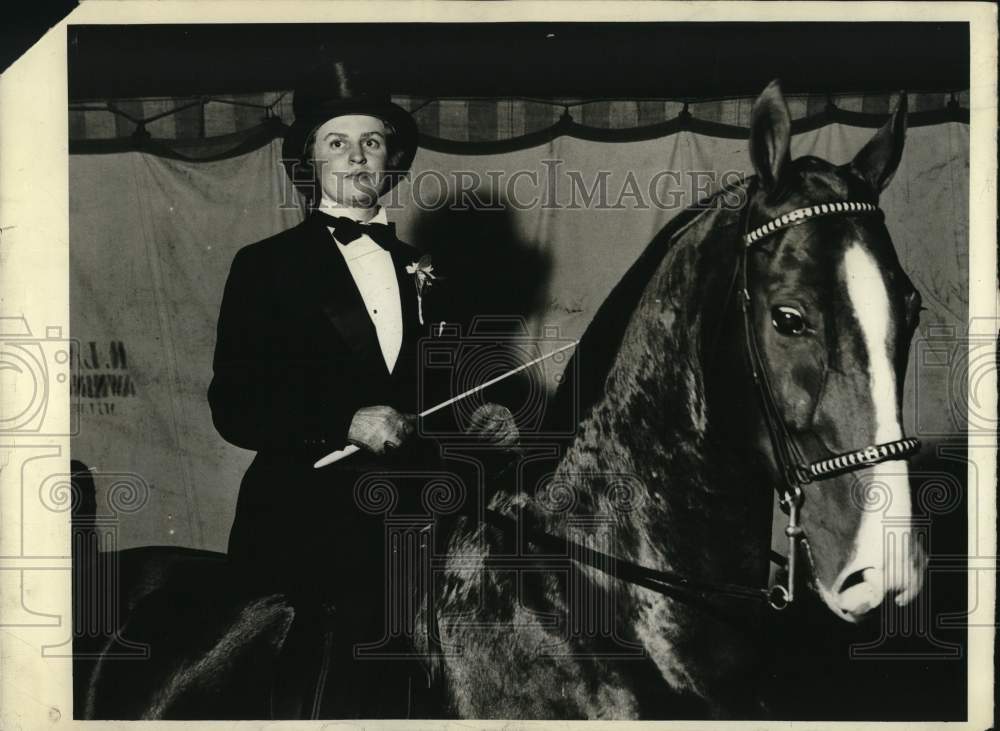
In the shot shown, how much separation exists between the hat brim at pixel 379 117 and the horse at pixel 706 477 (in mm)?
1030

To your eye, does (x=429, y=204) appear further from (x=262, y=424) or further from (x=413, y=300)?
(x=262, y=424)

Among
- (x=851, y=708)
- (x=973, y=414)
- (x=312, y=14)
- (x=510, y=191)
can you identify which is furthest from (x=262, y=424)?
(x=973, y=414)

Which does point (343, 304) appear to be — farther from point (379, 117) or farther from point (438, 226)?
point (379, 117)

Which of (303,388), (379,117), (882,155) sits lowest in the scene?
(303,388)

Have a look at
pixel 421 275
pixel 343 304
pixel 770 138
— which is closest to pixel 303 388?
pixel 343 304

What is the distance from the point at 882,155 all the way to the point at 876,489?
1.24 metres

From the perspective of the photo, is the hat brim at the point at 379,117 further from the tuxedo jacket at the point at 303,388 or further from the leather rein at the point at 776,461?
the leather rein at the point at 776,461

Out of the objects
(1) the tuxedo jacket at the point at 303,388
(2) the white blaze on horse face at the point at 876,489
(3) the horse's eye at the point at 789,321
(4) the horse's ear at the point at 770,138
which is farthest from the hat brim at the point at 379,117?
(2) the white blaze on horse face at the point at 876,489

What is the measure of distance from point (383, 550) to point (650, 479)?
110cm

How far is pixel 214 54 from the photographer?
3883 mm

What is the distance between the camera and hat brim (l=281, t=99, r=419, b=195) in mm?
3803

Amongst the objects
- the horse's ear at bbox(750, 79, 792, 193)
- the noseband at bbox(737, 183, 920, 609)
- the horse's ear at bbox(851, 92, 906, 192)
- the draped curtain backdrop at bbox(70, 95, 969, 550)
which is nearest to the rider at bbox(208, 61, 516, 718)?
the draped curtain backdrop at bbox(70, 95, 969, 550)

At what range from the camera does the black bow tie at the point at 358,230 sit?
372 centimetres

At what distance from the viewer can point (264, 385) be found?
3723mm
